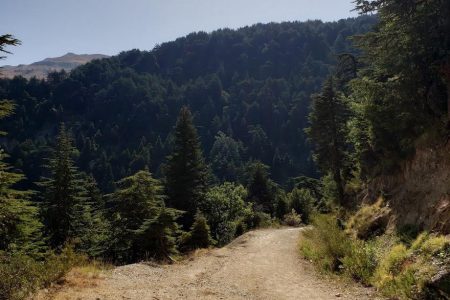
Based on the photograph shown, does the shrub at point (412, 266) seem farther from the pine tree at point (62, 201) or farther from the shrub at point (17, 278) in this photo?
the pine tree at point (62, 201)

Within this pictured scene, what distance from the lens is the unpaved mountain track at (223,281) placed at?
11.2 m

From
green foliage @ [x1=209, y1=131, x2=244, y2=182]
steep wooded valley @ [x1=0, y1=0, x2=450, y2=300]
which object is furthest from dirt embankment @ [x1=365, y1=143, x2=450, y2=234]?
green foliage @ [x1=209, y1=131, x2=244, y2=182]

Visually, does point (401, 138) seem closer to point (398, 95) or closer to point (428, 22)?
point (398, 95)

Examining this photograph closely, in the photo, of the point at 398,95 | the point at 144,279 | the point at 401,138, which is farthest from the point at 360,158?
the point at 144,279

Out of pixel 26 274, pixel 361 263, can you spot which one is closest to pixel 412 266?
pixel 361 263

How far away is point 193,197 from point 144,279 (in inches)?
940

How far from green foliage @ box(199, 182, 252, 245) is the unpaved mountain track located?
51.2ft

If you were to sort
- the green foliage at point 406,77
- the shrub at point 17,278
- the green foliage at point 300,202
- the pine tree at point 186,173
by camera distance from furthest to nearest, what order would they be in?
1. the green foliage at point 300,202
2. the pine tree at point 186,173
3. the green foliage at point 406,77
4. the shrub at point 17,278

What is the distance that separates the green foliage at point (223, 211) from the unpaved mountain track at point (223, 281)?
15604mm

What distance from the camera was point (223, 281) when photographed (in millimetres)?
14148

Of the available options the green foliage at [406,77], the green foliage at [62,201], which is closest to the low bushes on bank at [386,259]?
→ the green foliage at [406,77]

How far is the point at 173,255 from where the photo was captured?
19.6 m

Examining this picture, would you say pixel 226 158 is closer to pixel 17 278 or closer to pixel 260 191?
pixel 260 191

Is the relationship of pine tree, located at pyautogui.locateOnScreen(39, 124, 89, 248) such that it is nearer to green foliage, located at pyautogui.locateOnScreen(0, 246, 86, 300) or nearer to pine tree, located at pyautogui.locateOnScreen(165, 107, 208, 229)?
pine tree, located at pyautogui.locateOnScreen(165, 107, 208, 229)
